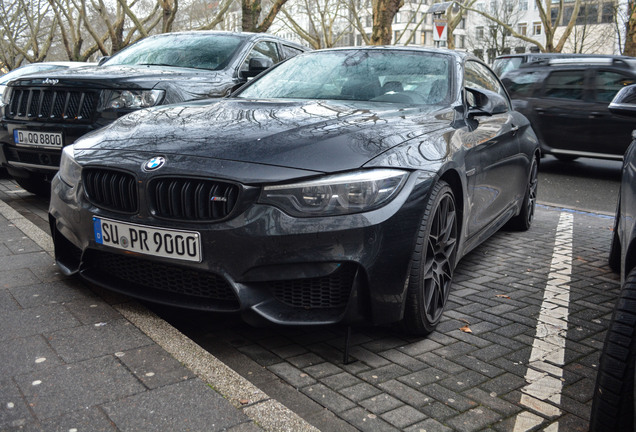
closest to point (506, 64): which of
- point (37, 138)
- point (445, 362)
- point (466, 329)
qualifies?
point (37, 138)

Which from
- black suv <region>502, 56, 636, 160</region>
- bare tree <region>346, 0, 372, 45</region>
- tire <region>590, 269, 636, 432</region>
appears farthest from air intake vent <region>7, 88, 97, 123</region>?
bare tree <region>346, 0, 372, 45</region>

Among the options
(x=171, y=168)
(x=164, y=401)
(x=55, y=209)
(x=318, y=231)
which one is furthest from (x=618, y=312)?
(x=55, y=209)

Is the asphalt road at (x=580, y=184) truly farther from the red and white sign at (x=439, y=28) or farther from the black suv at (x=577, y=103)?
the red and white sign at (x=439, y=28)

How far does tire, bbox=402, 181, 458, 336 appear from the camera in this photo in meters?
3.29

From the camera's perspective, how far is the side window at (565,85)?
35.9 ft

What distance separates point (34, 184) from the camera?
662 centimetres

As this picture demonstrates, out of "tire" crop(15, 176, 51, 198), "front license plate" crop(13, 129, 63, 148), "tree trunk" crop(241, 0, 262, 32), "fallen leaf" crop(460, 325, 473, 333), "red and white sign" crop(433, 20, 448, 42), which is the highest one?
"tree trunk" crop(241, 0, 262, 32)

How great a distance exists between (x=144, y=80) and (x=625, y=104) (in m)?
3.93

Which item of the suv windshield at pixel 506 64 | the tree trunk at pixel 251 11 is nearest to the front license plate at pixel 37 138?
the suv windshield at pixel 506 64

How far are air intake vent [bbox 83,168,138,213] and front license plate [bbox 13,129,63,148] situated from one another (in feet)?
8.30

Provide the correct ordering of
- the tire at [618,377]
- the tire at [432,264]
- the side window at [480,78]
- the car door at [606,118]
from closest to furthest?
the tire at [618,377] → the tire at [432,264] → the side window at [480,78] → the car door at [606,118]

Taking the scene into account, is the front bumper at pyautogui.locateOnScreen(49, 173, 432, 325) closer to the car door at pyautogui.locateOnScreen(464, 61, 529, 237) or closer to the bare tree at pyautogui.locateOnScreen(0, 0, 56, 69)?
the car door at pyautogui.locateOnScreen(464, 61, 529, 237)

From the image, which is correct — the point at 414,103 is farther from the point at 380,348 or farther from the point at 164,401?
the point at 164,401

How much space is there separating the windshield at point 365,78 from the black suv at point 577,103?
6.70 meters
